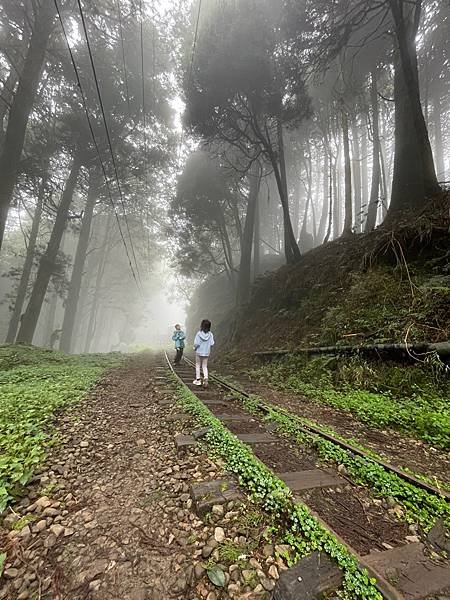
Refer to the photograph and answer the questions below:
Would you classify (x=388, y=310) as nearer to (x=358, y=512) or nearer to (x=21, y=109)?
(x=358, y=512)

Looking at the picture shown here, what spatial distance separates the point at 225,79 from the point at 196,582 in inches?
567

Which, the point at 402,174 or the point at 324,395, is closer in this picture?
the point at 324,395

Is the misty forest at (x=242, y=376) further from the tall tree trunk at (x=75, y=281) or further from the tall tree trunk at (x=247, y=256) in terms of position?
the tall tree trunk at (x=75, y=281)

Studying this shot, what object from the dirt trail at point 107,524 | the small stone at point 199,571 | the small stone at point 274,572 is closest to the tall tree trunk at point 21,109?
the dirt trail at point 107,524

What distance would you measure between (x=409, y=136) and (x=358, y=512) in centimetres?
1119

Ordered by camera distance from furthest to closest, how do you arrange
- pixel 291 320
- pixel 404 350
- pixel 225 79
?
pixel 225 79
pixel 291 320
pixel 404 350

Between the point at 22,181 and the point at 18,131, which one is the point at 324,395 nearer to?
the point at 18,131

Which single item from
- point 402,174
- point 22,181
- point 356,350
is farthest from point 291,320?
point 22,181

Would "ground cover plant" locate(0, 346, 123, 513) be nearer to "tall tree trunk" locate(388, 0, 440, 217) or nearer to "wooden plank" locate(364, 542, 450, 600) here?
"wooden plank" locate(364, 542, 450, 600)

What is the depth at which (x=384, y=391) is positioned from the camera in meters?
5.19

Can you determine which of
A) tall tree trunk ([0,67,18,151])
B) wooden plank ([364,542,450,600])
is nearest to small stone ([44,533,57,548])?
wooden plank ([364,542,450,600])

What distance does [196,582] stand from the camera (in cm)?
170

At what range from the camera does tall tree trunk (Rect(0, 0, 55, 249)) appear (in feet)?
29.9

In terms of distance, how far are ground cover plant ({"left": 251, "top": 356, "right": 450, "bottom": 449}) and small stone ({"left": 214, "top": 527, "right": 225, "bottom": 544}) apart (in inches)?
130
